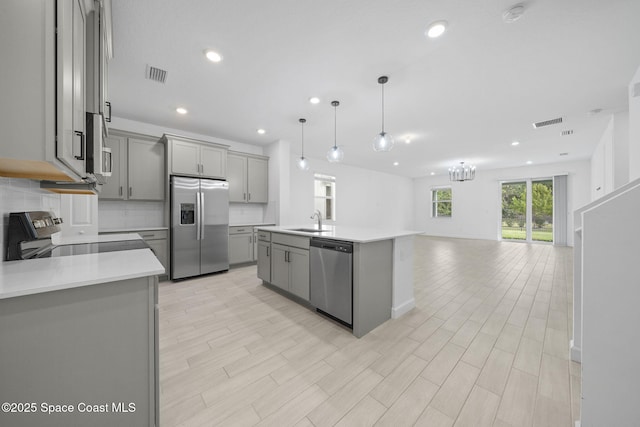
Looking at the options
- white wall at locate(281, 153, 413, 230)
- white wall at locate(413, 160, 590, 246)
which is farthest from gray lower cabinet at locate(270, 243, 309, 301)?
white wall at locate(413, 160, 590, 246)

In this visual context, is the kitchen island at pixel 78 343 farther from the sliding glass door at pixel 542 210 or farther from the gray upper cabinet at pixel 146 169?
the sliding glass door at pixel 542 210

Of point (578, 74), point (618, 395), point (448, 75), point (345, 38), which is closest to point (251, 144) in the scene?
point (345, 38)

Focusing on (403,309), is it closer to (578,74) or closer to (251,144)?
(578,74)

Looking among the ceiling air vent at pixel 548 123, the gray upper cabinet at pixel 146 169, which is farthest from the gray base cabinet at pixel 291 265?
the ceiling air vent at pixel 548 123

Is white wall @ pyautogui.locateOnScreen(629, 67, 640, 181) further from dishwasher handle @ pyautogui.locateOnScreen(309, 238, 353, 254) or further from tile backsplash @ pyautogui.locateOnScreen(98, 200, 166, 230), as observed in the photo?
tile backsplash @ pyautogui.locateOnScreen(98, 200, 166, 230)

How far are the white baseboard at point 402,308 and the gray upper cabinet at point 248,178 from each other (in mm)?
3688

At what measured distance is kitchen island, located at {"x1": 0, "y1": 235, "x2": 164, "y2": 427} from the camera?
2.66ft

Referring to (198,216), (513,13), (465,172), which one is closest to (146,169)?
(198,216)

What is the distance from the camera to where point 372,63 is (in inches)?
93.7

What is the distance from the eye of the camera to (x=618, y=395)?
36.5 inches

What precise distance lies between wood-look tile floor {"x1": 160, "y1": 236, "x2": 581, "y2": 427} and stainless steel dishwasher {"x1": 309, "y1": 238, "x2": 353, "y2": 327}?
171 mm

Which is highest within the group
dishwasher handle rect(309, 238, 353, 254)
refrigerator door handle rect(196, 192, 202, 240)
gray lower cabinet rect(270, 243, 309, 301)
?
refrigerator door handle rect(196, 192, 202, 240)

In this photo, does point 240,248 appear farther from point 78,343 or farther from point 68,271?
point 78,343

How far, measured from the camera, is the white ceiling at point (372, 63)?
1.78m
